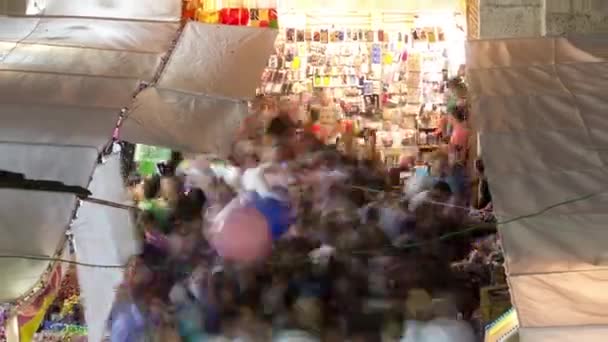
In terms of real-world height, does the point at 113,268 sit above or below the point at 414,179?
below

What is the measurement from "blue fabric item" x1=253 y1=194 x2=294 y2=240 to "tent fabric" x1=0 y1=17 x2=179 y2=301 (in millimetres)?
1309

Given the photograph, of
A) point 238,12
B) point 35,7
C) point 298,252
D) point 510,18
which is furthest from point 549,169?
point 35,7

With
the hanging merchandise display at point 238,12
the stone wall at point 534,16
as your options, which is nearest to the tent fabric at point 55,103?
the hanging merchandise display at point 238,12

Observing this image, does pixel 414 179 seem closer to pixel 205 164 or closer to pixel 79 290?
pixel 205 164

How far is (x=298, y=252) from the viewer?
5961 mm

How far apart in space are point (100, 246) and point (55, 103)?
141 centimetres

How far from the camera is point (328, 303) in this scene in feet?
17.8

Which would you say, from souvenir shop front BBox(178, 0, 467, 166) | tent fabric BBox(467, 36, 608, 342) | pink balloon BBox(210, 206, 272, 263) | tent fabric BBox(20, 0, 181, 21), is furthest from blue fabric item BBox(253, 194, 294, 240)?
souvenir shop front BBox(178, 0, 467, 166)

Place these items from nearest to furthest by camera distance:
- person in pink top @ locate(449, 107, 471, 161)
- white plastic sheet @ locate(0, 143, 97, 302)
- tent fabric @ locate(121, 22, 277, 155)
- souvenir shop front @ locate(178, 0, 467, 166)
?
white plastic sheet @ locate(0, 143, 97, 302), tent fabric @ locate(121, 22, 277, 155), person in pink top @ locate(449, 107, 471, 161), souvenir shop front @ locate(178, 0, 467, 166)

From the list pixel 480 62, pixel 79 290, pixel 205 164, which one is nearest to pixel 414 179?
pixel 480 62

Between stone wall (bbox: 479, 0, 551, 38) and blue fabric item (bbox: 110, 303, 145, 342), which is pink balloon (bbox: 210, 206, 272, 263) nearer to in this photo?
blue fabric item (bbox: 110, 303, 145, 342)

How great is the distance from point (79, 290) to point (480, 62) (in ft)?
13.2

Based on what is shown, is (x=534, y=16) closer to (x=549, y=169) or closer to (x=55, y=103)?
(x=549, y=169)

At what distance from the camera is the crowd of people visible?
5301 mm
